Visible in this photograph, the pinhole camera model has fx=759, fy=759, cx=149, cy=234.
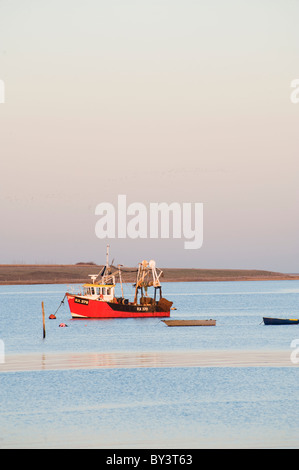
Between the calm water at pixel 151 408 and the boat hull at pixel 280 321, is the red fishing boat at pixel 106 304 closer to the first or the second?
the boat hull at pixel 280 321

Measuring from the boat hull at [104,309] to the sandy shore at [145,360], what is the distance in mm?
38836

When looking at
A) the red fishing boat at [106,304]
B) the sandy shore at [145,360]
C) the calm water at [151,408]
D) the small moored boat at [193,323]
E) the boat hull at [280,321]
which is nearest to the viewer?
the calm water at [151,408]

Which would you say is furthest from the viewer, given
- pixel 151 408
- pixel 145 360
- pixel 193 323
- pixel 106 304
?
pixel 106 304

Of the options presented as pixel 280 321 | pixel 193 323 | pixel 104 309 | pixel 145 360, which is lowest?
pixel 193 323

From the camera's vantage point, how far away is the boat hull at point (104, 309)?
368 feet

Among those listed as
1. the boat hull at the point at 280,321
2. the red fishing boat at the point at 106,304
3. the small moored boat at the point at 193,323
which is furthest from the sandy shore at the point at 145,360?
the red fishing boat at the point at 106,304

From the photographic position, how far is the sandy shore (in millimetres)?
61750

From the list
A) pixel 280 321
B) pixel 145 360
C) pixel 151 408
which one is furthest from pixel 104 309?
pixel 151 408

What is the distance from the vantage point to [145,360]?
6631 centimetres

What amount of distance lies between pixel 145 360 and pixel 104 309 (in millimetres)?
46244

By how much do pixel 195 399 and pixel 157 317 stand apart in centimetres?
7640

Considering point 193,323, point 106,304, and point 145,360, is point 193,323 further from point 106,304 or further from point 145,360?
point 145,360
